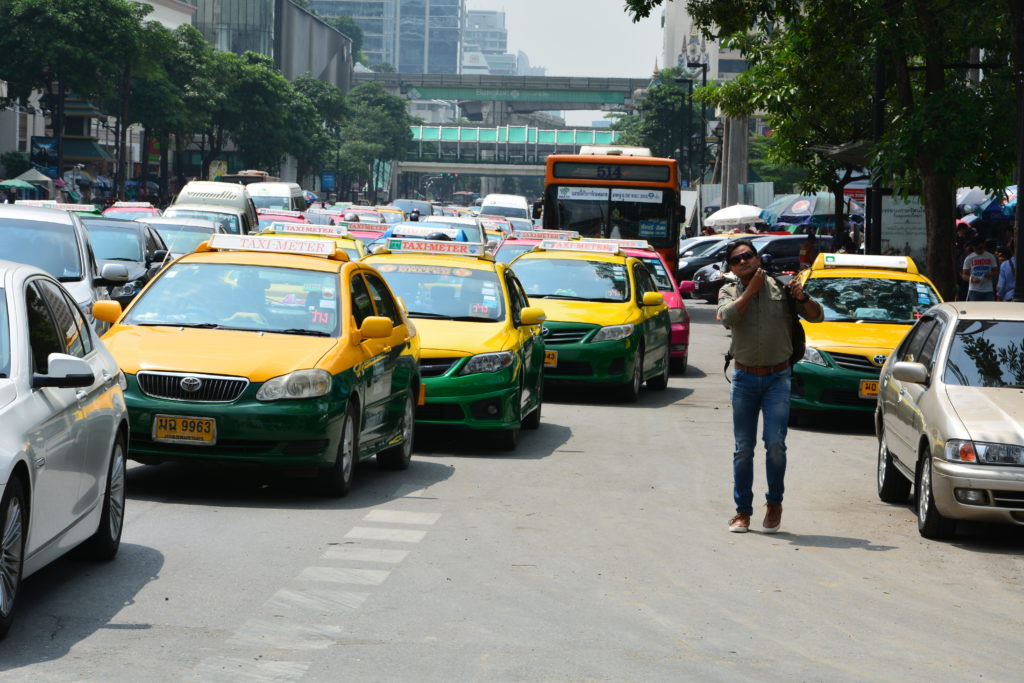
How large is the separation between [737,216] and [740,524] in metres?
49.3

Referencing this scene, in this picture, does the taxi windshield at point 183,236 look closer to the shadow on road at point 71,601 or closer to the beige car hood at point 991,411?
the beige car hood at point 991,411

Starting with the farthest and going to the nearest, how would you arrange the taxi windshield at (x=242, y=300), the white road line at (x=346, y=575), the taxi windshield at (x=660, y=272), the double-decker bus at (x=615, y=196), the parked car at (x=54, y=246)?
the double-decker bus at (x=615, y=196) < the taxi windshield at (x=660, y=272) < the parked car at (x=54, y=246) < the taxi windshield at (x=242, y=300) < the white road line at (x=346, y=575)

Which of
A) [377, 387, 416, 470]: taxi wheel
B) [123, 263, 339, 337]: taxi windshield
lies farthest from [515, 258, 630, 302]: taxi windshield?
[123, 263, 339, 337]: taxi windshield

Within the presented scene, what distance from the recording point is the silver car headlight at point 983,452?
9.66m

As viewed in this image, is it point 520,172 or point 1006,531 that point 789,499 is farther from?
point 520,172

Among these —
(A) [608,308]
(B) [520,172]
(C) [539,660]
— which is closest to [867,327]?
(A) [608,308]

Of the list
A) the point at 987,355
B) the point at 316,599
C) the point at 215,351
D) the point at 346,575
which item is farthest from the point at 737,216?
the point at 316,599

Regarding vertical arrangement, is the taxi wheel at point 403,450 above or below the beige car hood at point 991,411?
below

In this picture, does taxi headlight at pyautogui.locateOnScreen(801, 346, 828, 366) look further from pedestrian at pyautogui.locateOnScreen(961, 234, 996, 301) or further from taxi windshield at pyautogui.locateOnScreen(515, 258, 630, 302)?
pedestrian at pyautogui.locateOnScreen(961, 234, 996, 301)

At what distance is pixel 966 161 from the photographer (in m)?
22.5

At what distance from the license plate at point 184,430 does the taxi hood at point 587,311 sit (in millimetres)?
8190

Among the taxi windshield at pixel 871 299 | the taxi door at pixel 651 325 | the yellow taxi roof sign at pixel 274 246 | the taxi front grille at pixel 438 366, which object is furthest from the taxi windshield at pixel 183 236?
the yellow taxi roof sign at pixel 274 246

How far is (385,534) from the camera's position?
369 inches

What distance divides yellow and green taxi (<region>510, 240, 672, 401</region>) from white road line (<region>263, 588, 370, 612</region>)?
10.3 m
